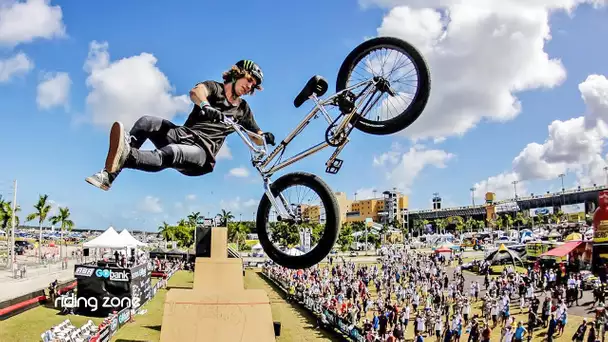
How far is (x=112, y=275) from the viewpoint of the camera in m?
27.8

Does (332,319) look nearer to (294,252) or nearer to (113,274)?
(113,274)

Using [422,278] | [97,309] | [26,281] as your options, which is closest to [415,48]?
[97,309]

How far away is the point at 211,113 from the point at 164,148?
1044 millimetres

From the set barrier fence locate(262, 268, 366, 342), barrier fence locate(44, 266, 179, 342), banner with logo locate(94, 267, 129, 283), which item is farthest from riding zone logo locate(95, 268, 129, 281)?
barrier fence locate(262, 268, 366, 342)

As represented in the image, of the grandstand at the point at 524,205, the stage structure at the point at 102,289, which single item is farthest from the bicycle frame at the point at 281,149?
the grandstand at the point at 524,205

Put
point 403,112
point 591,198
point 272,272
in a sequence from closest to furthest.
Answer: point 403,112 < point 272,272 < point 591,198

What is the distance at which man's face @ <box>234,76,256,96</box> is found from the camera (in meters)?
9.20

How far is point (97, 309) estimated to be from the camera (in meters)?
28.4

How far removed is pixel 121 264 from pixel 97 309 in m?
4.86

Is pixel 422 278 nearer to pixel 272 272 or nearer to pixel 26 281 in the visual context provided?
pixel 272 272

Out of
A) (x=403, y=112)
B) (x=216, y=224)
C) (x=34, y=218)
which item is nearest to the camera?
(x=403, y=112)

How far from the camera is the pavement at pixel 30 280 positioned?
3522cm

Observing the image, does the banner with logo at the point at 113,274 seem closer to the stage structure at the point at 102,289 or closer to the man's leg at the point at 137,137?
the stage structure at the point at 102,289

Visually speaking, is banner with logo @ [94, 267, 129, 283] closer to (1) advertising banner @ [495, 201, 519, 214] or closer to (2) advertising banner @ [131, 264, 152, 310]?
(2) advertising banner @ [131, 264, 152, 310]
